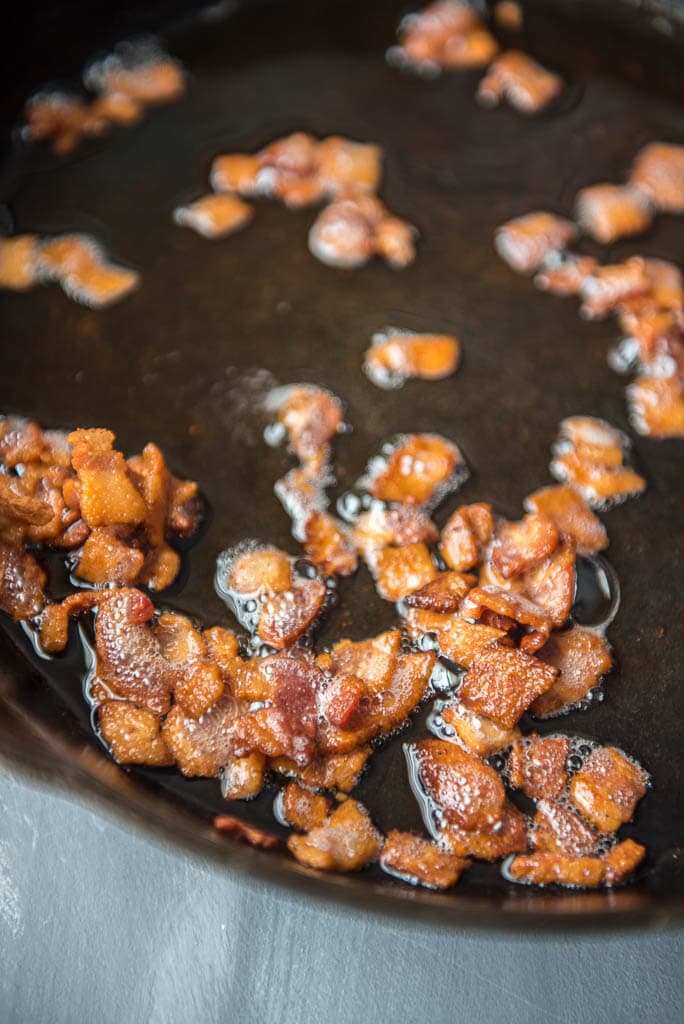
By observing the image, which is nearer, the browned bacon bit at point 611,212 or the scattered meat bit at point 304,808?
the scattered meat bit at point 304,808

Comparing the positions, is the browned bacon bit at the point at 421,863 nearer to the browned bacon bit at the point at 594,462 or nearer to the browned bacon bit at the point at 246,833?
the browned bacon bit at the point at 246,833

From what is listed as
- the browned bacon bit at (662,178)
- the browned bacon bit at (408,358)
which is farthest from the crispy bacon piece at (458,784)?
the browned bacon bit at (662,178)

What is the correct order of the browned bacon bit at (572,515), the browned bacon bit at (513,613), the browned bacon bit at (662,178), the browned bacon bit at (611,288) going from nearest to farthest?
the browned bacon bit at (513,613), the browned bacon bit at (572,515), the browned bacon bit at (611,288), the browned bacon bit at (662,178)

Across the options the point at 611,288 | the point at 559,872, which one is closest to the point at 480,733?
the point at 559,872

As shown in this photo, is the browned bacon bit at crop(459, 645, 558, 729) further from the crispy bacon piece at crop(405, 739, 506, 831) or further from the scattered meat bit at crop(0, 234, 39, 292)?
the scattered meat bit at crop(0, 234, 39, 292)

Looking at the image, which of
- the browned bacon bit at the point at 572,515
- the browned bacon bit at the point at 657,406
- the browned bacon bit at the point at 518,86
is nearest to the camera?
the browned bacon bit at the point at 572,515

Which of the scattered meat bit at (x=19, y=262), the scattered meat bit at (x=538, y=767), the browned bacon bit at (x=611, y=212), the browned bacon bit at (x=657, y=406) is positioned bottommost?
the scattered meat bit at (x=538, y=767)
